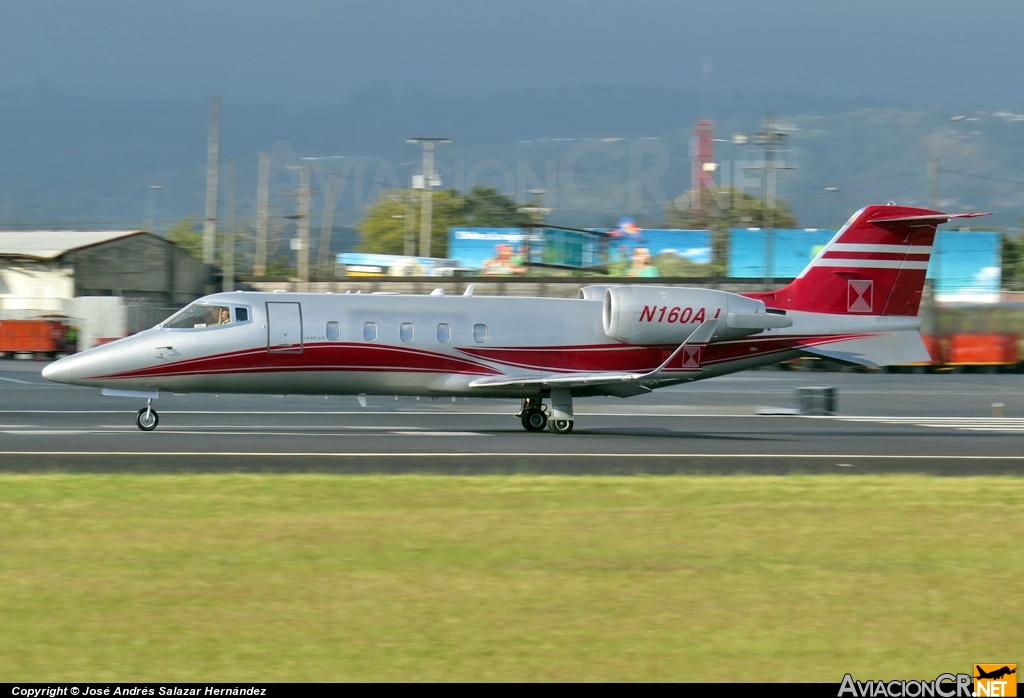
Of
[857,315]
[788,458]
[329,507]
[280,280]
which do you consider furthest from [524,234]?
[329,507]

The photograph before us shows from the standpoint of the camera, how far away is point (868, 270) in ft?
80.3

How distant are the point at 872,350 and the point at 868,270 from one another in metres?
1.70

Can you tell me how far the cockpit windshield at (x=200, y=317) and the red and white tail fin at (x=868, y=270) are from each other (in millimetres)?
11154

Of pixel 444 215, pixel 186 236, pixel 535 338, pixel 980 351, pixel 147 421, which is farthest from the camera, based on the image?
pixel 186 236

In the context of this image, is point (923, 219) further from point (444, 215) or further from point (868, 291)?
point (444, 215)

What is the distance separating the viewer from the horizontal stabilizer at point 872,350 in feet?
79.3

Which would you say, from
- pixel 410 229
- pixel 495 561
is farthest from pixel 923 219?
pixel 410 229

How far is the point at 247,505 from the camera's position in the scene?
490 inches

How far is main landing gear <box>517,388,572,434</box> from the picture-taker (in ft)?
75.3

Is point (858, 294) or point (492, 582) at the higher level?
point (858, 294)

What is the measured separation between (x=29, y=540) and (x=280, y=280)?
62223mm

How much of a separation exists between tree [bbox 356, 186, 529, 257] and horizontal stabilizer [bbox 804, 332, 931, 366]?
103 metres

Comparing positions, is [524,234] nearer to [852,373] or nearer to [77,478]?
[852,373]

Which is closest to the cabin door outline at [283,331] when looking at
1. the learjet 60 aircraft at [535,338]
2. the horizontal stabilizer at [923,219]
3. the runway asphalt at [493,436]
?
the learjet 60 aircraft at [535,338]
